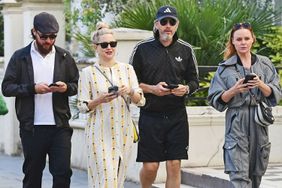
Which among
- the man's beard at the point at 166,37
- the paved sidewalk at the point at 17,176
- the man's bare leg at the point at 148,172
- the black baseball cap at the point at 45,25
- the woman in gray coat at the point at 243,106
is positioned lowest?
the paved sidewalk at the point at 17,176

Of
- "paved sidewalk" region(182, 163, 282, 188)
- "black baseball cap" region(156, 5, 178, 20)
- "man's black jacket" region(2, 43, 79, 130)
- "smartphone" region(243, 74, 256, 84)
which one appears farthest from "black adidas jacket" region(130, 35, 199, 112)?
"paved sidewalk" region(182, 163, 282, 188)

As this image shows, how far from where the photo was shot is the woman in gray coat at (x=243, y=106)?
24.3 ft

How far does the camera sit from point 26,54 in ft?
27.1

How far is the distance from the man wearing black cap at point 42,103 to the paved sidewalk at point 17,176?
9.16ft

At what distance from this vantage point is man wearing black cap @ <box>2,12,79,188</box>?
814 cm

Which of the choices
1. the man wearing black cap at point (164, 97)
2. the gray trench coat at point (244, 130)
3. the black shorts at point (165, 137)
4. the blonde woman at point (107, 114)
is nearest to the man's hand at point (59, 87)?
the blonde woman at point (107, 114)

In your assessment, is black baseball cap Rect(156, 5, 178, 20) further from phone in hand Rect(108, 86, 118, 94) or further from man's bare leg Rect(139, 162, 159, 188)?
man's bare leg Rect(139, 162, 159, 188)

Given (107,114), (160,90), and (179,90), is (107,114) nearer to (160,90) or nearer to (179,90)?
(160,90)

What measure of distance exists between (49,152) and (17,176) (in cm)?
409

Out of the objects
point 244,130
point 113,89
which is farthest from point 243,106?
point 113,89

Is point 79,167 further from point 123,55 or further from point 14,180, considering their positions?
point 123,55

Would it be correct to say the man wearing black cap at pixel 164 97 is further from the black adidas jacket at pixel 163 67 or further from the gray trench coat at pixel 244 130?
the gray trench coat at pixel 244 130

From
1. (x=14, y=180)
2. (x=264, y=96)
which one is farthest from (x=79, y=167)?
(x=264, y=96)

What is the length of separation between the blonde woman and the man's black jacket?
377 millimetres
